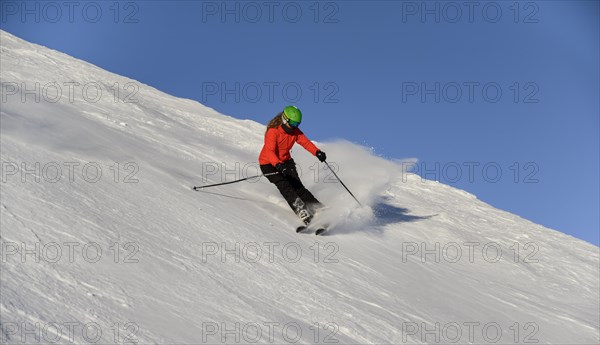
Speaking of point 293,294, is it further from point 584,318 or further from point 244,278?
point 584,318

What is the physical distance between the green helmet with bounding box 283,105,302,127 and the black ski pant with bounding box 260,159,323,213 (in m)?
0.67

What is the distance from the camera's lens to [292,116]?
830 cm

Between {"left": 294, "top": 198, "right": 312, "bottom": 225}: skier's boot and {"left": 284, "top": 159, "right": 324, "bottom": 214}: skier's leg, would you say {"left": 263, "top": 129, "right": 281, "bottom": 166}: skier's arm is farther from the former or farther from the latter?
{"left": 294, "top": 198, "right": 312, "bottom": 225}: skier's boot

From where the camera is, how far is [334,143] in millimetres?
13016

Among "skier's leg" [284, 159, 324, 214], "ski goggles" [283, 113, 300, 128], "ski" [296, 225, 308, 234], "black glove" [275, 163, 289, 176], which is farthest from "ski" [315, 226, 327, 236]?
"ski goggles" [283, 113, 300, 128]

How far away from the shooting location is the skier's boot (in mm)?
7953

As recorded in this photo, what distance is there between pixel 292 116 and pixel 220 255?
3346 millimetres

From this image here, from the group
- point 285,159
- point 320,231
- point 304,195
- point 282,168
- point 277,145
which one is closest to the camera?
point 320,231

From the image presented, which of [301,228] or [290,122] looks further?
[290,122]

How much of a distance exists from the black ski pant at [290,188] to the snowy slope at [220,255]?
30cm

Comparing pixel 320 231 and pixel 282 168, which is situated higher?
pixel 282 168

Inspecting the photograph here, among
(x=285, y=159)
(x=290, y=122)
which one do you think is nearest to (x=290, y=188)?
(x=285, y=159)

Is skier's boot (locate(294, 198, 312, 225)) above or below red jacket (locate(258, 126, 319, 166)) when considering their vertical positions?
below

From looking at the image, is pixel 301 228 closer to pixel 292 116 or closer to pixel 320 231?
pixel 320 231
